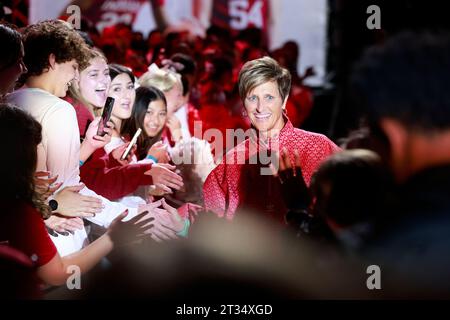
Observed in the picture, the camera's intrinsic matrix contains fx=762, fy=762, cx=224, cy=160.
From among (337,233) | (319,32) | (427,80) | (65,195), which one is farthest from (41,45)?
(319,32)

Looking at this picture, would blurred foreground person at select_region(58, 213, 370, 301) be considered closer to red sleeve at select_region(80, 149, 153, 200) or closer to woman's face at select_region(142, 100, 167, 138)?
red sleeve at select_region(80, 149, 153, 200)

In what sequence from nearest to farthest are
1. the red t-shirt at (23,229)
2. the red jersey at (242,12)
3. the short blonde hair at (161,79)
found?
the red t-shirt at (23,229), the short blonde hair at (161,79), the red jersey at (242,12)

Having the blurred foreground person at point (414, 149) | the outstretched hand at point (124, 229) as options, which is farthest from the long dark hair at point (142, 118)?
the blurred foreground person at point (414, 149)

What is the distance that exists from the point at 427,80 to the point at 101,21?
18.1ft

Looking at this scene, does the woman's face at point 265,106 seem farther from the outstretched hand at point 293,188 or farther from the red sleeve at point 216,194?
the outstretched hand at point 293,188

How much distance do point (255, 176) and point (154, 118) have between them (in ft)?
2.38

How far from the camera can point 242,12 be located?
23.7 ft

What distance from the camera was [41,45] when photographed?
8.34 ft

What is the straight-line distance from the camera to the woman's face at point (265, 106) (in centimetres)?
257

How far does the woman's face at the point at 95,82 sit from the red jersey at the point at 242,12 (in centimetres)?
445

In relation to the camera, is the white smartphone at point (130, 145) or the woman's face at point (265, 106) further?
the white smartphone at point (130, 145)

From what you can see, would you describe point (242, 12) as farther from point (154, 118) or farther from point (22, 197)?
point (22, 197)
